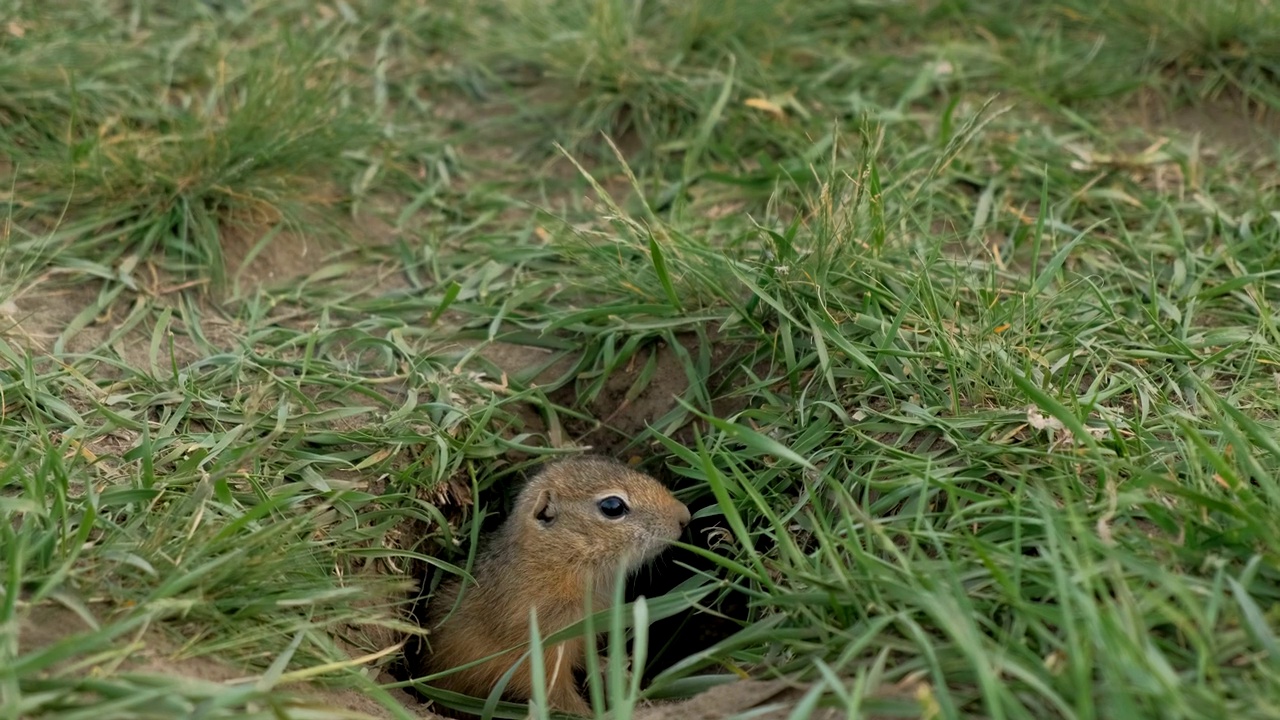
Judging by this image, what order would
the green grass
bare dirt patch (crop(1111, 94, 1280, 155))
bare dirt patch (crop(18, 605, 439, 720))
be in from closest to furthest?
bare dirt patch (crop(18, 605, 439, 720))
the green grass
bare dirt patch (crop(1111, 94, 1280, 155))

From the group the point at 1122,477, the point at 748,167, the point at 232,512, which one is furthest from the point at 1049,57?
the point at 232,512

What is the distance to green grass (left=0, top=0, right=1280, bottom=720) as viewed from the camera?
296 cm

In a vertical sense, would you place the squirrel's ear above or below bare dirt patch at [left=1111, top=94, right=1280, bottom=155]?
below

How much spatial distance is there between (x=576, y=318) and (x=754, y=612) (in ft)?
4.69

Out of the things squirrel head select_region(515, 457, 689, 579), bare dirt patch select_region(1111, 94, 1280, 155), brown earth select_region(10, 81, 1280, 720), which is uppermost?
bare dirt patch select_region(1111, 94, 1280, 155)

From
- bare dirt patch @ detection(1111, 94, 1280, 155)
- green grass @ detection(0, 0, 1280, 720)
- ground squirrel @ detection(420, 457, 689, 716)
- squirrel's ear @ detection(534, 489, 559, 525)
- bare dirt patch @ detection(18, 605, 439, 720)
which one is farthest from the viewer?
bare dirt patch @ detection(1111, 94, 1280, 155)

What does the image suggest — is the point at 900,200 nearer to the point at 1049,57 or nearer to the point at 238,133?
the point at 1049,57

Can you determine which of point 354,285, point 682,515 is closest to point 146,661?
point 682,515

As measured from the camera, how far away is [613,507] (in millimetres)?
4273

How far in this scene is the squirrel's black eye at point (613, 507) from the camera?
4.27m

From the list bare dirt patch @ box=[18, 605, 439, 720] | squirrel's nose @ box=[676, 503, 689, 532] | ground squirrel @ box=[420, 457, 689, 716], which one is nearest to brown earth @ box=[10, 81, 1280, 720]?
bare dirt patch @ box=[18, 605, 439, 720]

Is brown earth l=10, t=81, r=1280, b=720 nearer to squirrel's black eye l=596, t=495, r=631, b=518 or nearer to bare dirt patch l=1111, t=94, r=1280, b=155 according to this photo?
bare dirt patch l=1111, t=94, r=1280, b=155

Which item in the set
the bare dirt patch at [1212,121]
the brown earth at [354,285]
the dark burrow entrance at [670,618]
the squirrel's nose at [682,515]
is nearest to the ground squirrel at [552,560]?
the squirrel's nose at [682,515]

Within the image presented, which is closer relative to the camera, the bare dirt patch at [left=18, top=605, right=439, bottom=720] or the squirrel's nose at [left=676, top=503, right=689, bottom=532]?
the bare dirt patch at [left=18, top=605, right=439, bottom=720]
